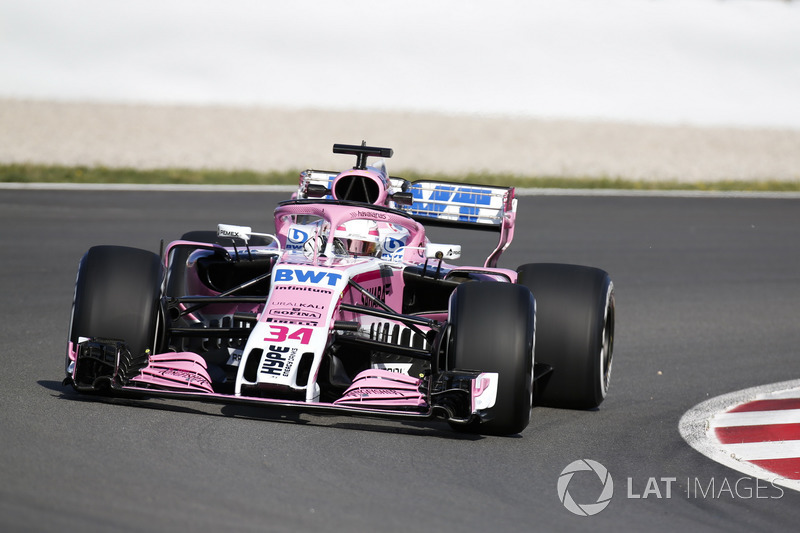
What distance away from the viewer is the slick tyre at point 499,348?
23.0ft

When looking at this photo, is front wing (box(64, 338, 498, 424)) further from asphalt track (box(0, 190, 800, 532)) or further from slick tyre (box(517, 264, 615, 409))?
slick tyre (box(517, 264, 615, 409))

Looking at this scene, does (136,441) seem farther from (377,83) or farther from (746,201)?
(377,83)

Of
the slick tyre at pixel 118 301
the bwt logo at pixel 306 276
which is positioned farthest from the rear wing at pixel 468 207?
the slick tyre at pixel 118 301

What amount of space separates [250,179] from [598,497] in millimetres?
18001

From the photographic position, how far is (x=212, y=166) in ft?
87.1

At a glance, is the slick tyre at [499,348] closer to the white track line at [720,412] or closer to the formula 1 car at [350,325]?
the formula 1 car at [350,325]

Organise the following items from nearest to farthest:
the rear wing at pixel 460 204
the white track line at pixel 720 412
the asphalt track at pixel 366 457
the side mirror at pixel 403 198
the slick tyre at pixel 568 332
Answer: the asphalt track at pixel 366 457 < the white track line at pixel 720 412 < the slick tyre at pixel 568 332 < the side mirror at pixel 403 198 < the rear wing at pixel 460 204

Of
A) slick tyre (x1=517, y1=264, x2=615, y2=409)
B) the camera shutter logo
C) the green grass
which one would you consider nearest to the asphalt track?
the camera shutter logo

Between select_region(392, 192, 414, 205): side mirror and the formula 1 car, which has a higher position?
select_region(392, 192, 414, 205): side mirror

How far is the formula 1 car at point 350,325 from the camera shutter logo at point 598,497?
0.58 metres

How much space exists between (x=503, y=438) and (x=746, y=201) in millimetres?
17269

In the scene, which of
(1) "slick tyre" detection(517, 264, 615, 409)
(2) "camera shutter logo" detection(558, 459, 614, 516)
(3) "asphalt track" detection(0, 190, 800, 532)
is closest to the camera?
(3) "asphalt track" detection(0, 190, 800, 532)

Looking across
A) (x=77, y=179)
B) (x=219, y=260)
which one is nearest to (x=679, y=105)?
(x=77, y=179)

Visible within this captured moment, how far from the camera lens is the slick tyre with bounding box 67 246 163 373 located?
7297 millimetres
